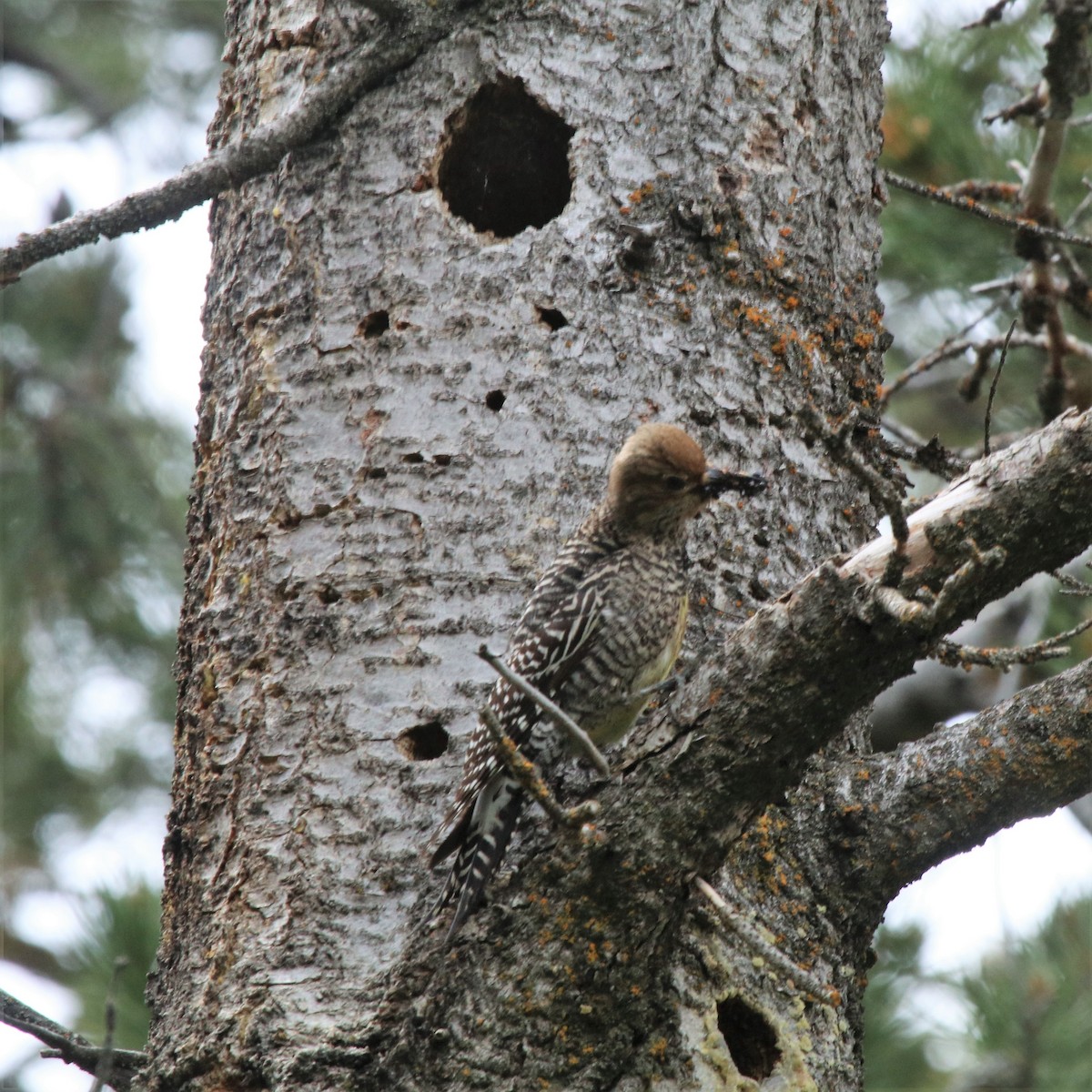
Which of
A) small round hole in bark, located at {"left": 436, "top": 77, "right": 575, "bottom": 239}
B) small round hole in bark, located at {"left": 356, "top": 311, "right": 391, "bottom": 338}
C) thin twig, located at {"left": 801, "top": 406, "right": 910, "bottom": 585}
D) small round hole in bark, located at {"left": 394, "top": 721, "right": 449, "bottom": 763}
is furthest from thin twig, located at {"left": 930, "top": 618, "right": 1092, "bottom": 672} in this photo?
small round hole in bark, located at {"left": 436, "top": 77, "right": 575, "bottom": 239}

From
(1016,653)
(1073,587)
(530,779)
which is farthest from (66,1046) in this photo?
(1073,587)

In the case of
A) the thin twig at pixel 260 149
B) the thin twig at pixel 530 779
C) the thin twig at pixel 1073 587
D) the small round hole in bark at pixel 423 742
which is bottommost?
the thin twig at pixel 530 779

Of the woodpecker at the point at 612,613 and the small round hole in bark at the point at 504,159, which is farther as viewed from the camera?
the small round hole in bark at the point at 504,159

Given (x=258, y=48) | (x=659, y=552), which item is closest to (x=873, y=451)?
(x=659, y=552)

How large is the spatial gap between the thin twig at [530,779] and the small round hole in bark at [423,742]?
61cm

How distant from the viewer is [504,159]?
12.3ft

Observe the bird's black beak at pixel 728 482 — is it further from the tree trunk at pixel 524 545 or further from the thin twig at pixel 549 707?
the thin twig at pixel 549 707

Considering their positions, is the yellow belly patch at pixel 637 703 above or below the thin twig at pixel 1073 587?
above

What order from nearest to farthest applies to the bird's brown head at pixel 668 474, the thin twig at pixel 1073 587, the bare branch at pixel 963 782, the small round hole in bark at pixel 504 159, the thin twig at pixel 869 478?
the thin twig at pixel 869 478
the bare branch at pixel 963 782
the thin twig at pixel 1073 587
the bird's brown head at pixel 668 474
the small round hole in bark at pixel 504 159

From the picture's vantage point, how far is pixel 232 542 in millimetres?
3135

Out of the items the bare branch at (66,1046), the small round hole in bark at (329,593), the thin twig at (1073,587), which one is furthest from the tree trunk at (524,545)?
the thin twig at (1073,587)

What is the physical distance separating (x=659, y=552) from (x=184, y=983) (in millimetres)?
1512

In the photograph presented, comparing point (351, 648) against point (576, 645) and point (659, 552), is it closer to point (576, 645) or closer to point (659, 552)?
point (576, 645)

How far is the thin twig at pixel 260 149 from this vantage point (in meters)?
2.91
